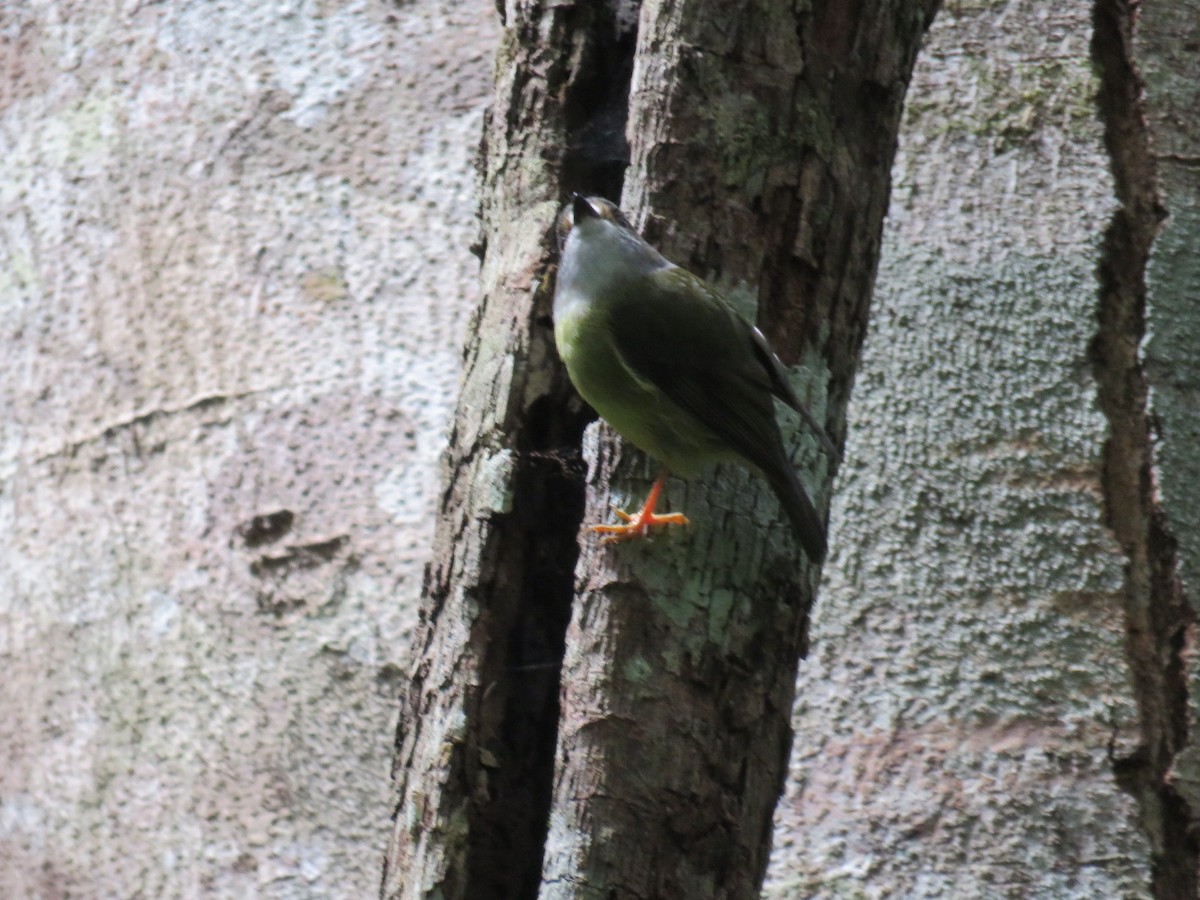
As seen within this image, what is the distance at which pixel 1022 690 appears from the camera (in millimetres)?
2732

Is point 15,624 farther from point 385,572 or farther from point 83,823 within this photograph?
point 385,572

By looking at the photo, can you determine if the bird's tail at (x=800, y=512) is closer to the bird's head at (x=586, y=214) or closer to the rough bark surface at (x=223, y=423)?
the bird's head at (x=586, y=214)

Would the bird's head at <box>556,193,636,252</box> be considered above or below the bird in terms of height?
above

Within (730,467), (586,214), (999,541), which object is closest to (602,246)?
(586,214)

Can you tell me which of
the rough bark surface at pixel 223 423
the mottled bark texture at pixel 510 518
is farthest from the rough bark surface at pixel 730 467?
the rough bark surface at pixel 223 423

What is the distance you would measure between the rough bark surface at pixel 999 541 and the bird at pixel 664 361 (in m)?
0.71

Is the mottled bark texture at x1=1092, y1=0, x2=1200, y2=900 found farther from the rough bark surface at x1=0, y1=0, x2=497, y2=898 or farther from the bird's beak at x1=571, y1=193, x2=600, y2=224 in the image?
the rough bark surface at x1=0, y1=0, x2=497, y2=898

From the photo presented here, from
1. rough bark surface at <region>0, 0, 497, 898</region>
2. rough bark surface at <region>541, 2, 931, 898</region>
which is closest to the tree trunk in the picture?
rough bark surface at <region>541, 2, 931, 898</region>

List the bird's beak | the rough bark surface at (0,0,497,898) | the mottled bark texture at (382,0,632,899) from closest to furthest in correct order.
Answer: the mottled bark texture at (382,0,632,899) → the bird's beak → the rough bark surface at (0,0,497,898)

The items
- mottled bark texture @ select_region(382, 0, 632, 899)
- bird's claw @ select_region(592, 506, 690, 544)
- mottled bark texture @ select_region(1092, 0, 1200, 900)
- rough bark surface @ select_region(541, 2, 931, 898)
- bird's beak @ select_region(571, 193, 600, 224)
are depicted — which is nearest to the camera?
rough bark surface @ select_region(541, 2, 931, 898)

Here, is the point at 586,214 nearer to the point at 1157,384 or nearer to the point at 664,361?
the point at 664,361

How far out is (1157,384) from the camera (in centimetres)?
281

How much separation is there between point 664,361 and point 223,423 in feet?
5.22

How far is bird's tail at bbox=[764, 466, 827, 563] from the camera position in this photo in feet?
6.61
